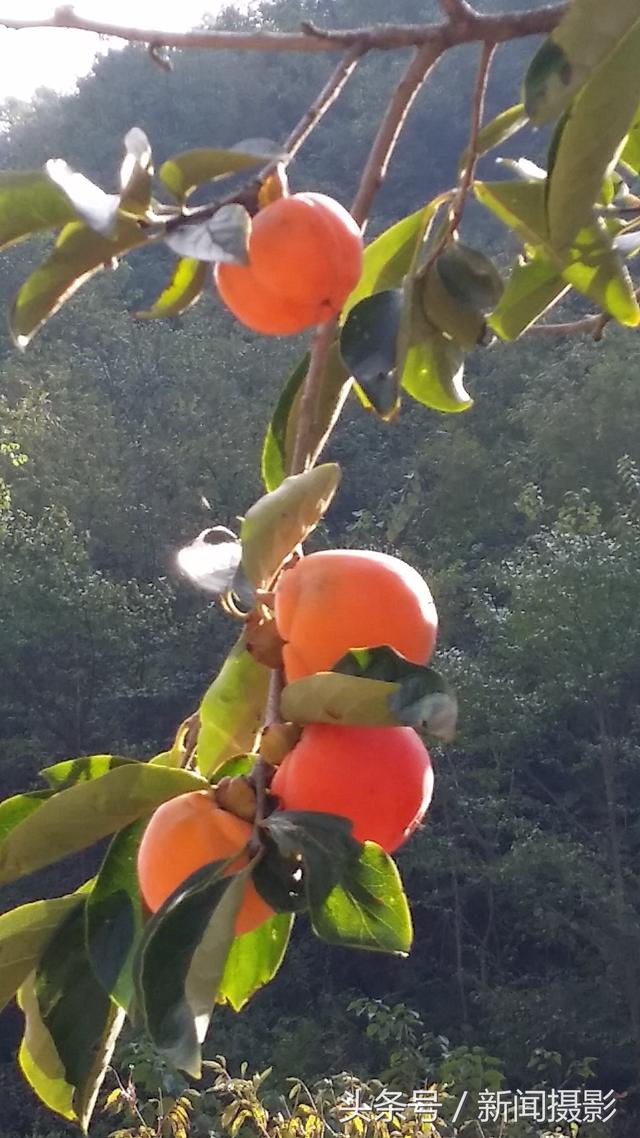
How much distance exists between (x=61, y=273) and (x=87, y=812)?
0.17 meters

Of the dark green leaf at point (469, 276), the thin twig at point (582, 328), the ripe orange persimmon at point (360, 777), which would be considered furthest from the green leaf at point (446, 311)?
the ripe orange persimmon at point (360, 777)

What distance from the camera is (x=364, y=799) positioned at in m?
0.35

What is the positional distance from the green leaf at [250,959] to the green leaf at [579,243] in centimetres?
28

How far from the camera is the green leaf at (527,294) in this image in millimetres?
596

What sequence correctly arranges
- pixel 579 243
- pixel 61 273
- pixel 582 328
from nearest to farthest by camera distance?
pixel 61 273
pixel 579 243
pixel 582 328

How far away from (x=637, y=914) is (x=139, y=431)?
4627 mm

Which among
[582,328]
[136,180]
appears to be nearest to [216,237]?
[136,180]

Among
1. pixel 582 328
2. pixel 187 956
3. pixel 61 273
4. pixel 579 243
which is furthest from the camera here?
pixel 582 328

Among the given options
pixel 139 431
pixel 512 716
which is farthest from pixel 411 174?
pixel 512 716

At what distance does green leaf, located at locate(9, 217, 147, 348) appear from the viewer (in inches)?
17.0

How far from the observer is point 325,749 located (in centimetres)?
35

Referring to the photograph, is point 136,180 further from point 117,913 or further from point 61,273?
point 117,913

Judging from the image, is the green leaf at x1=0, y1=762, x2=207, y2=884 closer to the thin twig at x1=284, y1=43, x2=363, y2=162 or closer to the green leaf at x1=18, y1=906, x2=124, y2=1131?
the green leaf at x1=18, y1=906, x2=124, y2=1131

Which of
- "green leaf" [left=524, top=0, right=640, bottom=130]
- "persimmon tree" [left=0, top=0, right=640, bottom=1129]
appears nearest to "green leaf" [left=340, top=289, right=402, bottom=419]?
"persimmon tree" [left=0, top=0, right=640, bottom=1129]
